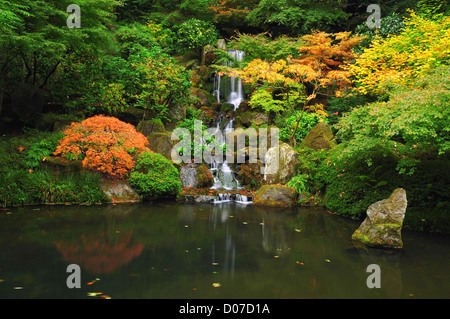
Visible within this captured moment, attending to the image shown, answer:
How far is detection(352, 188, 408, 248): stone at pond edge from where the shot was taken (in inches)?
222

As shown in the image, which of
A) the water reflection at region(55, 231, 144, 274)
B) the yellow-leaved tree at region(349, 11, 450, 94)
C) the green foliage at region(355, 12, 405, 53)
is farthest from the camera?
the green foliage at region(355, 12, 405, 53)

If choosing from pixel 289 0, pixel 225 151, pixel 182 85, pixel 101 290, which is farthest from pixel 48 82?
pixel 289 0

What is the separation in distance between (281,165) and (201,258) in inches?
252

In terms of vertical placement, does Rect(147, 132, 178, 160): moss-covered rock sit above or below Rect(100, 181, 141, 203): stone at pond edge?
above

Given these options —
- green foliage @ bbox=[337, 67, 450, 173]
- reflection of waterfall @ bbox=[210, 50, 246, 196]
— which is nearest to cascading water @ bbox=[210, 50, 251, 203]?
reflection of waterfall @ bbox=[210, 50, 246, 196]

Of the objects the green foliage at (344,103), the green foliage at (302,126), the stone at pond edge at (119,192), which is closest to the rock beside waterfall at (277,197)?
the stone at pond edge at (119,192)

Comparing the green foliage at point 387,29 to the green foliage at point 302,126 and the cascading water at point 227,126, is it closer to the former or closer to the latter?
the green foliage at point 302,126

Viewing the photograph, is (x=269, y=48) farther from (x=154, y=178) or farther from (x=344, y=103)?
(x=154, y=178)

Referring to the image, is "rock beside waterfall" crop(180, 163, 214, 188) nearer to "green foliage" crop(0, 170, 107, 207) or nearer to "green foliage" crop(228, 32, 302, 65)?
"green foliage" crop(0, 170, 107, 207)

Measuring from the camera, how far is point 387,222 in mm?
5711

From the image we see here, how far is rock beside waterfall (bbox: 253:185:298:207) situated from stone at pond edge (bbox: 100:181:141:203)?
395 cm

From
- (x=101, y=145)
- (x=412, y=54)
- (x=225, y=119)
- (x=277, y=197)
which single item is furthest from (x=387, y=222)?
(x=225, y=119)

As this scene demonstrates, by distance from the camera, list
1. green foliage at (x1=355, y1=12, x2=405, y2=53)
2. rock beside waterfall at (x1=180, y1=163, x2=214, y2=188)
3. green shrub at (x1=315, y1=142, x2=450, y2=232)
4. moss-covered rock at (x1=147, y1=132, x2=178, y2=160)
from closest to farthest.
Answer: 1. green shrub at (x1=315, y1=142, x2=450, y2=232)
2. rock beside waterfall at (x1=180, y1=163, x2=214, y2=188)
3. moss-covered rock at (x1=147, y1=132, x2=178, y2=160)
4. green foliage at (x1=355, y1=12, x2=405, y2=53)

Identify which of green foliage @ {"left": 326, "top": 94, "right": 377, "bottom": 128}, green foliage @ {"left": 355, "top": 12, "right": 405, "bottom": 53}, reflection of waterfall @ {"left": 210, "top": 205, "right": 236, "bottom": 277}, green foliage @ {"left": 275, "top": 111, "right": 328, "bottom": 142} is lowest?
reflection of waterfall @ {"left": 210, "top": 205, "right": 236, "bottom": 277}
